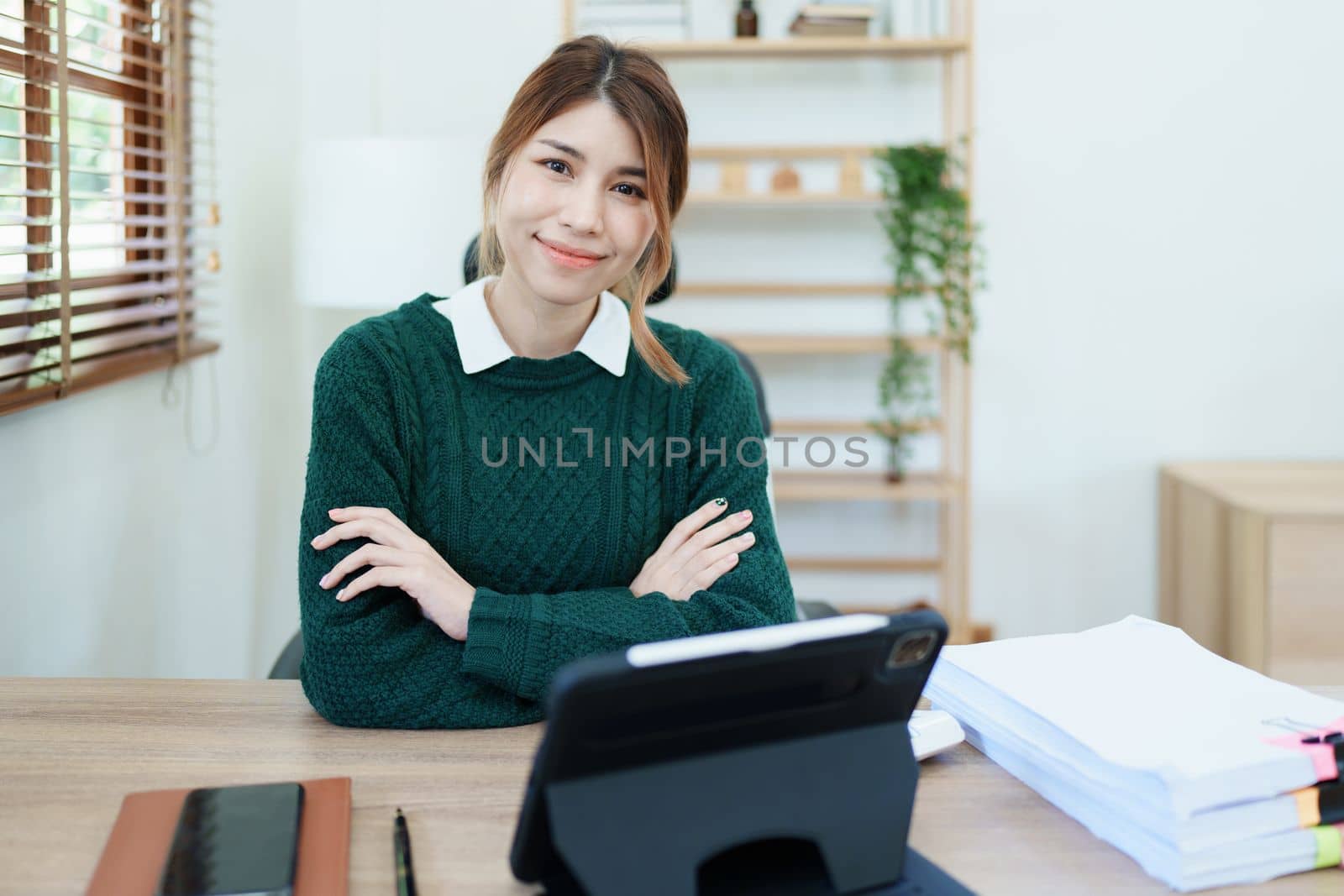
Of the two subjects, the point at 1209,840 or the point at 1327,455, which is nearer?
the point at 1209,840

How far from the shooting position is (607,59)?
150 cm

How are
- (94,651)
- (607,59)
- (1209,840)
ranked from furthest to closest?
(94,651) < (607,59) < (1209,840)

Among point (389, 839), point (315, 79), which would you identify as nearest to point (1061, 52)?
point (315, 79)

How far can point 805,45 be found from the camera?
3.09 metres

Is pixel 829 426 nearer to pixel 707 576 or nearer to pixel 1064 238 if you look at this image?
pixel 1064 238

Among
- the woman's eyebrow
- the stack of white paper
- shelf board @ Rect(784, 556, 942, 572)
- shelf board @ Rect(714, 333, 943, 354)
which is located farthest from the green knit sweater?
shelf board @ Rect(784, 556, 942, 572)

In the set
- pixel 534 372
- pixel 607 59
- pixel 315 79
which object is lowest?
pixel 534 372

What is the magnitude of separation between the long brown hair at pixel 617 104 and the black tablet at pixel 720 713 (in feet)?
2.73

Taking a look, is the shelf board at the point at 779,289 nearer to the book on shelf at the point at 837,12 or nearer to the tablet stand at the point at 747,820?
the book on shelf at the point at 837,12

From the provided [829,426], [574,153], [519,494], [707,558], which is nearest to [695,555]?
[707,558]

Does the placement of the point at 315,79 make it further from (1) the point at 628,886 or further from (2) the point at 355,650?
(1) the point at 628,886

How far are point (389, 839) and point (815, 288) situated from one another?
2633 millimetres

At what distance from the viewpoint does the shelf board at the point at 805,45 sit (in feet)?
10.1

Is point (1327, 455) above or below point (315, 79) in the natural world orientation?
below
